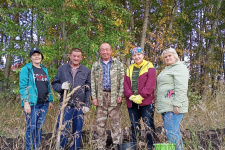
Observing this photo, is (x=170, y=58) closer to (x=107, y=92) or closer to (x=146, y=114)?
(x=146, y=114)

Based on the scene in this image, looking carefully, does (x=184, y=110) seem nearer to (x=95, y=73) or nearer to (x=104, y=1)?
(x=95, y=73)

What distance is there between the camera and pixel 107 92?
12.3ft

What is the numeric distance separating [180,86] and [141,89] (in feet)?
2.27

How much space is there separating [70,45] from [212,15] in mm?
9965

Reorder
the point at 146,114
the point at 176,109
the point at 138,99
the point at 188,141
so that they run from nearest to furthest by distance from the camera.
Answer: the point at 188,141 < the point at 176,109 < the point at 138,99 < the point at 146,114

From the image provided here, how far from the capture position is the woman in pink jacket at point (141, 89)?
136 inches

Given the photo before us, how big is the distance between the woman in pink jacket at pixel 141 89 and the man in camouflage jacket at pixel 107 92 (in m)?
0.19

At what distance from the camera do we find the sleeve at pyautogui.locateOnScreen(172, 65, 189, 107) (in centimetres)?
301

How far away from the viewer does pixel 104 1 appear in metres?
6.32

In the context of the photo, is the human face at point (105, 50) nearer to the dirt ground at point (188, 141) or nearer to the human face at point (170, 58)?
the human face at point (170, 58)

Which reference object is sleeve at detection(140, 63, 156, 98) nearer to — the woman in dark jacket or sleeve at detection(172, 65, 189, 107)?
sleeve at detection(172, 65, 189, 107)

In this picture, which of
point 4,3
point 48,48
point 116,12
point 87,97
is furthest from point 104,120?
point 4,3

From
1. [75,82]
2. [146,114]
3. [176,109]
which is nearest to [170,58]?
[176,109]

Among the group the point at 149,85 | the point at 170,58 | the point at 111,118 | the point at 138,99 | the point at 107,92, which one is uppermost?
the point at 170,58
